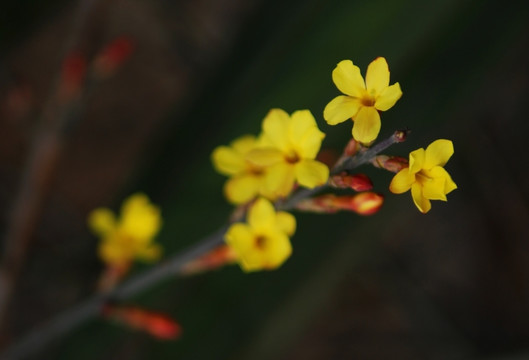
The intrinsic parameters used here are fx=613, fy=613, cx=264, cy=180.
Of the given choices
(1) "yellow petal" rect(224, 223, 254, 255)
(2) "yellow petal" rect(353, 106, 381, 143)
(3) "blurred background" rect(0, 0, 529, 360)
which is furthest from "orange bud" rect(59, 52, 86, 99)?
(2) "yellow petal" rect(353, 106, 381, 143)

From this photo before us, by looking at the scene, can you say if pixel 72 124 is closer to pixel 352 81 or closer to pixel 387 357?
pixel 352 81

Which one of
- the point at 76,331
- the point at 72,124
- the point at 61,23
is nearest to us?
the point at 72,124

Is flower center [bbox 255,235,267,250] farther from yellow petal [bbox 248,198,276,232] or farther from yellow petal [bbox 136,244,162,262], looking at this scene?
yellow petal [bbox 136,244,162,262]

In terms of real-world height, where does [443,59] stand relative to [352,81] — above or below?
above

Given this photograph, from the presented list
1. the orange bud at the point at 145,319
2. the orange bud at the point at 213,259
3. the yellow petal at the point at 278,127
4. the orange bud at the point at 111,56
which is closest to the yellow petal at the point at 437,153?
the yellow petal at the point at 278,127

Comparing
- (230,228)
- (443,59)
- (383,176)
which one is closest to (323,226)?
(383,176)

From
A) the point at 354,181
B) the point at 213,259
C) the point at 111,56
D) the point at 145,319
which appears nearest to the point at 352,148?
the point at 354,181

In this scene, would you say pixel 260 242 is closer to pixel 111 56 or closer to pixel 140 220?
pixel 140 220
